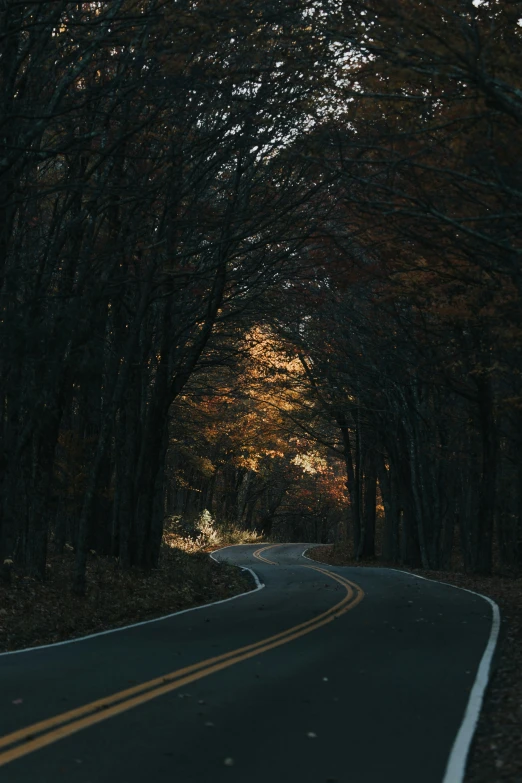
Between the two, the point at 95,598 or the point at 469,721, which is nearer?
the point at 469,721

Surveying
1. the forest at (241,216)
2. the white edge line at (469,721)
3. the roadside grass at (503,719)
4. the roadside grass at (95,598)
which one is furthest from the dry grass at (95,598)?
the roadside grass at (503,719)

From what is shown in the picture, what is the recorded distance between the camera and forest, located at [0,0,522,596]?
12734 mm

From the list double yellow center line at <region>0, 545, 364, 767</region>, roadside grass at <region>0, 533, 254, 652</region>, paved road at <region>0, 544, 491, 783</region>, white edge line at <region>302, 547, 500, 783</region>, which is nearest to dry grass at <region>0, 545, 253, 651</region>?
roadside grass at <region>0, 533, 254, 652</region>

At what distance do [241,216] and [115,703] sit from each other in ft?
41.8

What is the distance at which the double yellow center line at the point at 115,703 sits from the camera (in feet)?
22.1

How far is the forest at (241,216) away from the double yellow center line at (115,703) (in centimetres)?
490

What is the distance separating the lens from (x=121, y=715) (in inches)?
→ 310

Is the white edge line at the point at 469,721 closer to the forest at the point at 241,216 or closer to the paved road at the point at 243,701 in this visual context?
the paved road at the point at 243,701

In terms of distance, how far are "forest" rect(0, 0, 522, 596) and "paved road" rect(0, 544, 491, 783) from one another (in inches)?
180

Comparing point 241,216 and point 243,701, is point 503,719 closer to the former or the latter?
point 243,701

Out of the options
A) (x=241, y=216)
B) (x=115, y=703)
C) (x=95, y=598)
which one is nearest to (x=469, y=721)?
(x=115, y=703)

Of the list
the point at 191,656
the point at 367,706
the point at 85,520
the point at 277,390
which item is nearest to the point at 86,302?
the point at 85,520

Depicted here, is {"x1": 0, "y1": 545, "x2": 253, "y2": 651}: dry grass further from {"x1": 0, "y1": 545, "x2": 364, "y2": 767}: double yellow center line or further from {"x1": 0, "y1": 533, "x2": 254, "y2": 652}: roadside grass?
{"x1": 0, "y1": 545, "x2": 364, "y2": 767}: double yellow center line

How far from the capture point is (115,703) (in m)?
8.32
